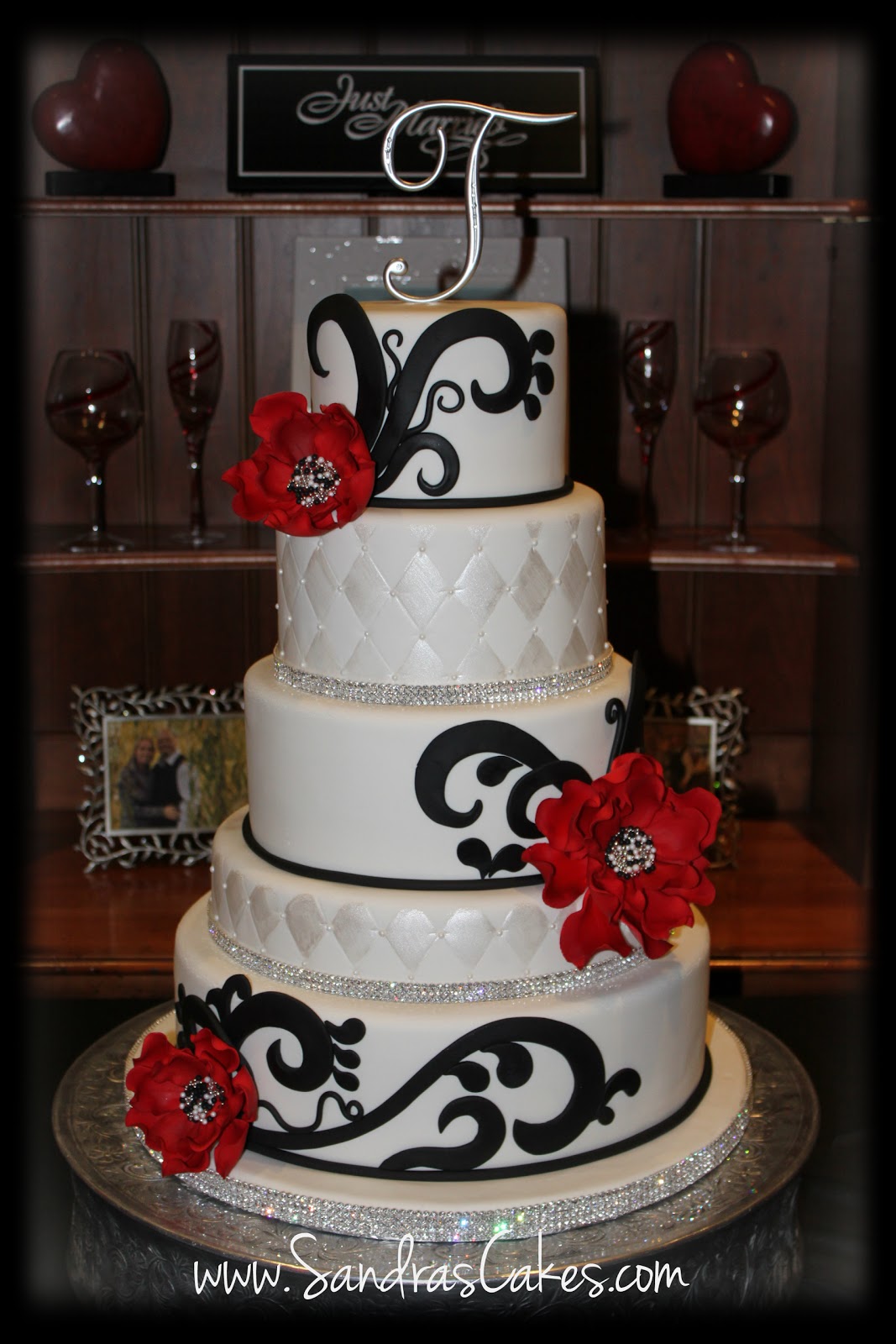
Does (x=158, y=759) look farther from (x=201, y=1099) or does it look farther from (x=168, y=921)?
(x=201, y=1099)

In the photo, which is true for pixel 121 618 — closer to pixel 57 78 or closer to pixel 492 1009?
pixel 57 78

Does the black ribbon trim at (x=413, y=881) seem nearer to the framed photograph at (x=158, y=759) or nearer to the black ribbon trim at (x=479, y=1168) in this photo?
the black ribbon trim at (x=479, y=1168)

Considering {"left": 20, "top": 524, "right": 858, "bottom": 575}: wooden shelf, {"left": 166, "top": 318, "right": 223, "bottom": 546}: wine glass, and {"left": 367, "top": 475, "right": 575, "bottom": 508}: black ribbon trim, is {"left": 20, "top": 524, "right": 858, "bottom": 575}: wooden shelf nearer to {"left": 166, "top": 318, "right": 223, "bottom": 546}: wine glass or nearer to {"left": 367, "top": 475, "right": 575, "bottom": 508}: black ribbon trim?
{"left": 166, "top": 318, "right": 223, "bottom": 546}: wine glass

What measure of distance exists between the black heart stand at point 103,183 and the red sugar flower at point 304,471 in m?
1.24

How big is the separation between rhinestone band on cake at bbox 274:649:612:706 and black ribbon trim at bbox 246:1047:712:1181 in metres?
0.50

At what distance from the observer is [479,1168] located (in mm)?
1514

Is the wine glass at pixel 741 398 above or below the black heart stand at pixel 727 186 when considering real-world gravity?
below

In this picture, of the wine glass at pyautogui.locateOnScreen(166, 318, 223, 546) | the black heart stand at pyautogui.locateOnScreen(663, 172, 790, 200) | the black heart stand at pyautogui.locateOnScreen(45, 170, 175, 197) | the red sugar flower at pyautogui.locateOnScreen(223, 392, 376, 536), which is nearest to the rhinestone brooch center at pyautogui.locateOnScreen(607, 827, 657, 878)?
the red sugar flower at pyautogui.locateOnScreen(223, 392, 376, 536)

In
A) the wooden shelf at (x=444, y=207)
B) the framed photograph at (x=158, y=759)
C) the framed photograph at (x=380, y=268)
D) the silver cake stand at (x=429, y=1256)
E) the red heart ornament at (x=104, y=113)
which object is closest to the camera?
the silver cake stand at (x=429, y=1256)

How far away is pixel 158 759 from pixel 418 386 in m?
1.49

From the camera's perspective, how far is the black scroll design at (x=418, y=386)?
1495 millimetres

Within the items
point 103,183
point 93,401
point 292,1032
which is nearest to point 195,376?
point 93,401

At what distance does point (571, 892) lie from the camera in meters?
1.46

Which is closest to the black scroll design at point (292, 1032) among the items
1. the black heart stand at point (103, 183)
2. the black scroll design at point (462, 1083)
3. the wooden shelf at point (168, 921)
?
the black scroll design at point (462, 1083)
